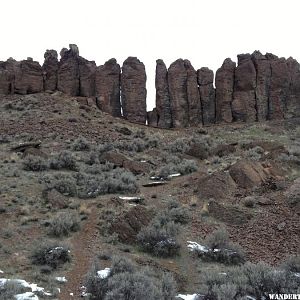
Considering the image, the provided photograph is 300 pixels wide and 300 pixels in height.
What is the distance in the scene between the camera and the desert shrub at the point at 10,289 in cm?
1045

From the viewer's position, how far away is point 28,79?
153 ft

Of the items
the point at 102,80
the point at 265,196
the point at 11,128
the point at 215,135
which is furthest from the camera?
the point at 102,80

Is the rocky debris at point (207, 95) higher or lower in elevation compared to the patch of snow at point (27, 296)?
higher

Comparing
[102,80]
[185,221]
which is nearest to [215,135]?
[102,80]

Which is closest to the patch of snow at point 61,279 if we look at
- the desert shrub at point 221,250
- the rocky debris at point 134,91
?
the desert shrub at point 221,250

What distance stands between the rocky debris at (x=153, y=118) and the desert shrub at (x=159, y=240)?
31.8 metres

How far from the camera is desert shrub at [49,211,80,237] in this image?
50.2ft

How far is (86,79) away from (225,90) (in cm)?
1399

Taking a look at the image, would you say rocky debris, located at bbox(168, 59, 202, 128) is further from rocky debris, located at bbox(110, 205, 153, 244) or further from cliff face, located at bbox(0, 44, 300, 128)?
rocky debris, located at bbox(110, 205, 153, 244)

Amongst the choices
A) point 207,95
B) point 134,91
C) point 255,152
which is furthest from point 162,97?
point 255,152

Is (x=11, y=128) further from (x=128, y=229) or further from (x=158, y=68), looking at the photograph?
(x=128, y=229)

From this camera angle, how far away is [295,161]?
24469 millimetres

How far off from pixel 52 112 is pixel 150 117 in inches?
416

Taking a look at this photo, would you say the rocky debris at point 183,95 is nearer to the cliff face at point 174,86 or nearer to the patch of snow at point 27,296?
the cliff face at point 174,86
